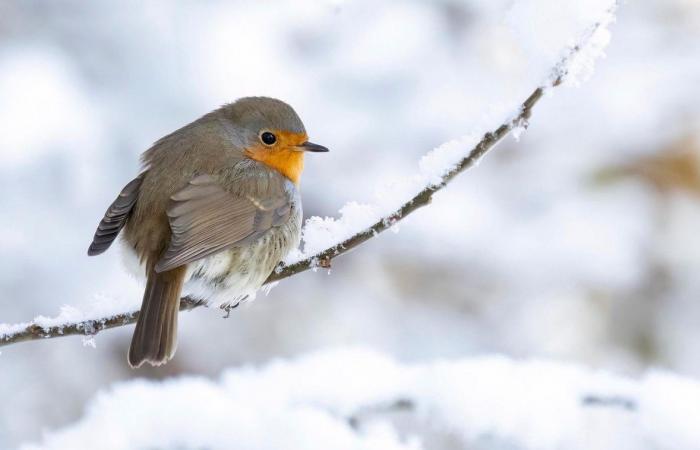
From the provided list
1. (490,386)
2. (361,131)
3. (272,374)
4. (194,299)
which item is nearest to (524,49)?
(490,386)

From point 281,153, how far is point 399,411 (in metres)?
1.56

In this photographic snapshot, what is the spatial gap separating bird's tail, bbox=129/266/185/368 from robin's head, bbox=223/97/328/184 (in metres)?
0.88

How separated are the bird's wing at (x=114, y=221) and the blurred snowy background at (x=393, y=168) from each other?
5.41 ft

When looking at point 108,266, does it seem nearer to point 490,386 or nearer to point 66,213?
point 66,213

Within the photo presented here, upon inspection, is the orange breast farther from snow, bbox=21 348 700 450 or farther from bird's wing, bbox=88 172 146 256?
snow, bbox=21 348 700 450

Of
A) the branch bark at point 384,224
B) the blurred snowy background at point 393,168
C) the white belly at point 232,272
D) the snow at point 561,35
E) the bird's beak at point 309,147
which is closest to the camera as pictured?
the snow at point 561,35

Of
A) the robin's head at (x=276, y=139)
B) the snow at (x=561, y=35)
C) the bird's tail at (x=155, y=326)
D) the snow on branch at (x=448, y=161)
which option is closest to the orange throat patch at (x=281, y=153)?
the robin's head at (x=276, y=139)

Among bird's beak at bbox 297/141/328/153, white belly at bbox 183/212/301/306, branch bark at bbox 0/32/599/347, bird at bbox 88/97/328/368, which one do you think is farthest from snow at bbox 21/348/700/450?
bird's beak at bbox 297/141/328/153

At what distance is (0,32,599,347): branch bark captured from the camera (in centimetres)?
203

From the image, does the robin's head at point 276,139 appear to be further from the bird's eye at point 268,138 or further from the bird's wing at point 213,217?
the bird's wing at point 213,217

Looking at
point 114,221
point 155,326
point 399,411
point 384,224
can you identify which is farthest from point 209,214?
point 399,411

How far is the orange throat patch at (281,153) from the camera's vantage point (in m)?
3.69

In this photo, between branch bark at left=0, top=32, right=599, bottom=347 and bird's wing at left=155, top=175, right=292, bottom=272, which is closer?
branch bark at left=0, top=32, right=599, bottom=347

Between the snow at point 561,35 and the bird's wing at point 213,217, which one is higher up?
the bird's wing at point 213,217
